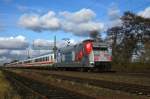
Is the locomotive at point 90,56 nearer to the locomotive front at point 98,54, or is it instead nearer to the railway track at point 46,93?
the locomotive front at point 98,54

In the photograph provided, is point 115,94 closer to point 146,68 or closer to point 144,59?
point 146,68

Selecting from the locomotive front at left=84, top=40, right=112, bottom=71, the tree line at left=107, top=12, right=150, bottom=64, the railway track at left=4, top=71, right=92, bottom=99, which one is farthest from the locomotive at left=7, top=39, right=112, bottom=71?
the tree line at left=107, top=12, right=150, bottom=64

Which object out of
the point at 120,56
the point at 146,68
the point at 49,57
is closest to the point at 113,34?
the point at 120,56

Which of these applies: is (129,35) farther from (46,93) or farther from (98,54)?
(46,93)

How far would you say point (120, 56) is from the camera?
6962 cm

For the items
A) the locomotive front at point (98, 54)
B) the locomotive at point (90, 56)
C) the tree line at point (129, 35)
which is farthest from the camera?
the tree line at point (129, 35)

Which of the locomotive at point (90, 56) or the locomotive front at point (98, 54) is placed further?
the locomotive at point (90, 56)

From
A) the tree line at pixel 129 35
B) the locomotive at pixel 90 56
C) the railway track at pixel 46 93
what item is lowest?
the railway track at pixel 46 93

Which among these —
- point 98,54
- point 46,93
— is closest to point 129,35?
point 98,54

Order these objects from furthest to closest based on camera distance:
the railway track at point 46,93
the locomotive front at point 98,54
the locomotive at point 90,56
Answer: the locomotive at point 90,56 < the locomotive front at point 98,54 < the railway track at point 46,93

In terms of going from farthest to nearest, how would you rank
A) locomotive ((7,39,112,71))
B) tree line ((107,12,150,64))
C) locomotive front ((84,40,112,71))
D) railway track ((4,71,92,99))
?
tree line ((107,12,150,64))
locomotive ((7,39,112,71))
locomotive front ((84,40,112,71))
railway track ((4,71,92,99))

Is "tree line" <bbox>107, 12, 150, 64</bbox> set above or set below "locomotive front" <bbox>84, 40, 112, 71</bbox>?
above

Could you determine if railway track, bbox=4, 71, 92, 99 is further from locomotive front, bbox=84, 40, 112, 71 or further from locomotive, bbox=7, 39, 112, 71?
locomotive, bbox=7, 39, 112, 71

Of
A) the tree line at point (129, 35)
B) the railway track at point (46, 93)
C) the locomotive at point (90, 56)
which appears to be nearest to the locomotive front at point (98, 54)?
the locomotive at point (90, 56)
